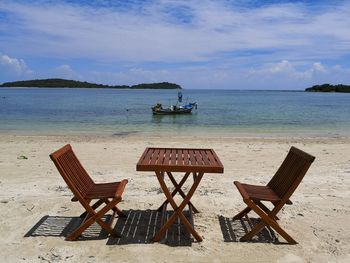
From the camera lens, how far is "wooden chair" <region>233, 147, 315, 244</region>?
4.34 metres

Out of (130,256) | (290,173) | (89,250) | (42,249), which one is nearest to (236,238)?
(290,173)

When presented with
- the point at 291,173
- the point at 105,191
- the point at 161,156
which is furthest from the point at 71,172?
the point at 291,173

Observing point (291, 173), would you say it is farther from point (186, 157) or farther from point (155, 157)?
point (155, 157)

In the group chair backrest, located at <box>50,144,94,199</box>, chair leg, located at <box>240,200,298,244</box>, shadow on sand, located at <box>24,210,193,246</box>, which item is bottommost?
shadow on sand, located at <box>24,210,193,246</box>

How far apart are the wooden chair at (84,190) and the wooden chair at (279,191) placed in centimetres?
154

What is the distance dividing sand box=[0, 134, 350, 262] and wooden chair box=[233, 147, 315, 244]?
207mm

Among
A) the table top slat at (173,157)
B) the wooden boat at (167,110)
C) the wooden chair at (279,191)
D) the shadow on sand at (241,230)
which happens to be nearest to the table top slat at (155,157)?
the table top slat at (173,157)

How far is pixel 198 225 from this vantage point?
502 centimetres

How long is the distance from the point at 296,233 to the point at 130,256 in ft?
6.98

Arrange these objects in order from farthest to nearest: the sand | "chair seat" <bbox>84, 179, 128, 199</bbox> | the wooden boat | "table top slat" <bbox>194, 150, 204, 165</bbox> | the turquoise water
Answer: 1. the wooden boat
2. the turquoise water
3. "table top slat" <bbox>194, 150, 204, 165</bbox>
4. "chair seat" <bbox>84, 179, 128, 199</bbox>
5. the sand

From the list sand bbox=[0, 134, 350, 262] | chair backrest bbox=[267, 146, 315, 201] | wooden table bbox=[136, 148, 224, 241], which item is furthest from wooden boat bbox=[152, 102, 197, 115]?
chair backrest bbox=[267, 146, 315, 201]

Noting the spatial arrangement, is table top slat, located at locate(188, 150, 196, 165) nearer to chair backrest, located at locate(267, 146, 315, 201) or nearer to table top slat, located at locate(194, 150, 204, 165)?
table top slat, located at locate(194, 150, 204, 165)

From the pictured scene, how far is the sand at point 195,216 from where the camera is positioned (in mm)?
4137

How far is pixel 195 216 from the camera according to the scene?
5.38 meters
